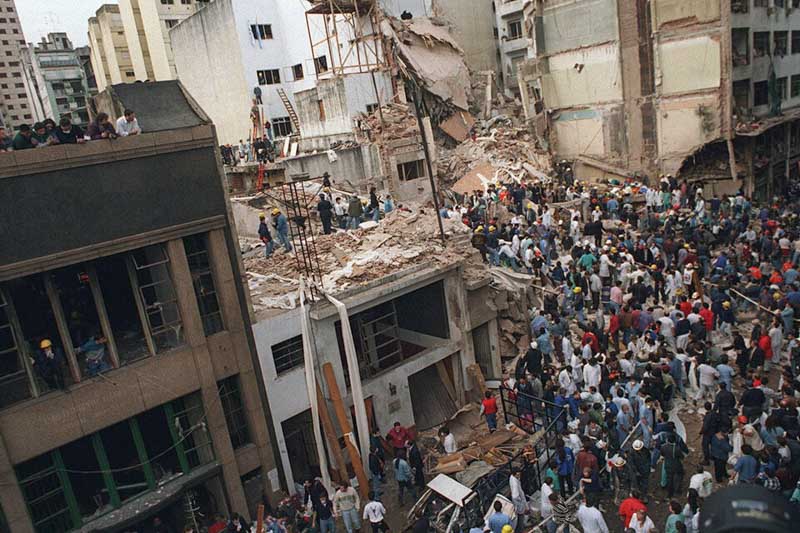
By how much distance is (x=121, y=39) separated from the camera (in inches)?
2307

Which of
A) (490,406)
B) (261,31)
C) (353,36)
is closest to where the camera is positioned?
(490,406)

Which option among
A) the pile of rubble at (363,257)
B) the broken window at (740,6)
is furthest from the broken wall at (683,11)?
the pile of rubble at (363,257)

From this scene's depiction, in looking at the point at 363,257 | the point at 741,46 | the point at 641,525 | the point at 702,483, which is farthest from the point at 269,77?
the point at 641,525

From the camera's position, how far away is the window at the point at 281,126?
42.5m

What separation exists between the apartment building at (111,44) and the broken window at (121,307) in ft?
173

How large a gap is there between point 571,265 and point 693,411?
6.92 metres

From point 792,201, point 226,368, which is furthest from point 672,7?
point 226,368

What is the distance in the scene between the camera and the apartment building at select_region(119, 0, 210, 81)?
52875 mm

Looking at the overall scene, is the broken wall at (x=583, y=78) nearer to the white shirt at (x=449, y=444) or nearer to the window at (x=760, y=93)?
the window at (x=760, y=93)

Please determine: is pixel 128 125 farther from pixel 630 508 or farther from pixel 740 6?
pixel 740 6

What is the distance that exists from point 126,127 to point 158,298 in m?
3.82

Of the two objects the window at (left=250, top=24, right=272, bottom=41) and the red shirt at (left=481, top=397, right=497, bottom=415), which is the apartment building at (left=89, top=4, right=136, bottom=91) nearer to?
the window at (left=250, top=24, right=272, bottom=41)

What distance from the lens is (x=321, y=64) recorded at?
40.0 meters

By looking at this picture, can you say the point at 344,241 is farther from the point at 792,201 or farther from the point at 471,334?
the point at 792,201
